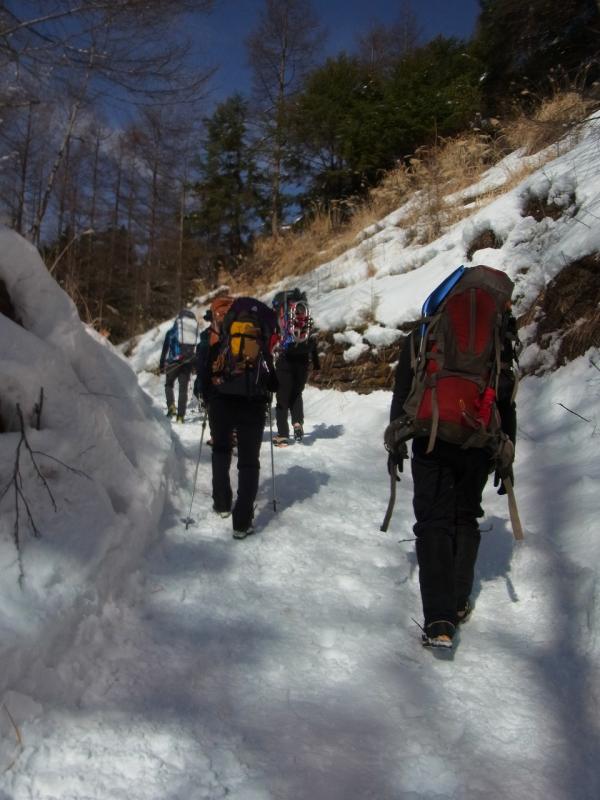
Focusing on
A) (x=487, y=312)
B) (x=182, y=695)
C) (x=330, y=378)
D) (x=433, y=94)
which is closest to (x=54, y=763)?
(x=182, y=695)

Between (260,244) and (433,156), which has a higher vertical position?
(433,156)

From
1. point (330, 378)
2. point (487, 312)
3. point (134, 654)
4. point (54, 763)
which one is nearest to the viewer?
point (54, 763)

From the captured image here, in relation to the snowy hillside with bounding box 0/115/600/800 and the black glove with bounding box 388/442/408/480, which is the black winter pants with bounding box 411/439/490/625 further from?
the snowy hillside with bounding box 0/115/600/800

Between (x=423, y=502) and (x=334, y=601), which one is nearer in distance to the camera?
(x=423, y=502)

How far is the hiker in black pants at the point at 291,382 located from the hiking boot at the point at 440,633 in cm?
435

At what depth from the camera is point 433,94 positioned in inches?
623

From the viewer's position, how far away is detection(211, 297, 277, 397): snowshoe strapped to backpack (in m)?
4.14

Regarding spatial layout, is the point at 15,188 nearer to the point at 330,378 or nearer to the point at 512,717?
the point at 330,378

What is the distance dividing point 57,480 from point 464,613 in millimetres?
2184

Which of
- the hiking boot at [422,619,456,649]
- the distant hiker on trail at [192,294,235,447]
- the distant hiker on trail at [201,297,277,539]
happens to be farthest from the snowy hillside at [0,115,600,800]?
the distant hiker on trail at [192,294,235,447]

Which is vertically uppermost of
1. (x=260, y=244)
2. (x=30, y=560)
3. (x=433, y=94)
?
(x=433, y=94)

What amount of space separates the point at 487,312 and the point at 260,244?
16478 mm

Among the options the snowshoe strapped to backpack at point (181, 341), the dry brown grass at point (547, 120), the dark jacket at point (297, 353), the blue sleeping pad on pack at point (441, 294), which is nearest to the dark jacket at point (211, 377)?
the blue sleeping pad on pack at point (441, 294)

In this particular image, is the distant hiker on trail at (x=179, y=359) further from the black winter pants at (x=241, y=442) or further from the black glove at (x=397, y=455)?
the black glove at (x=397, y=455)
